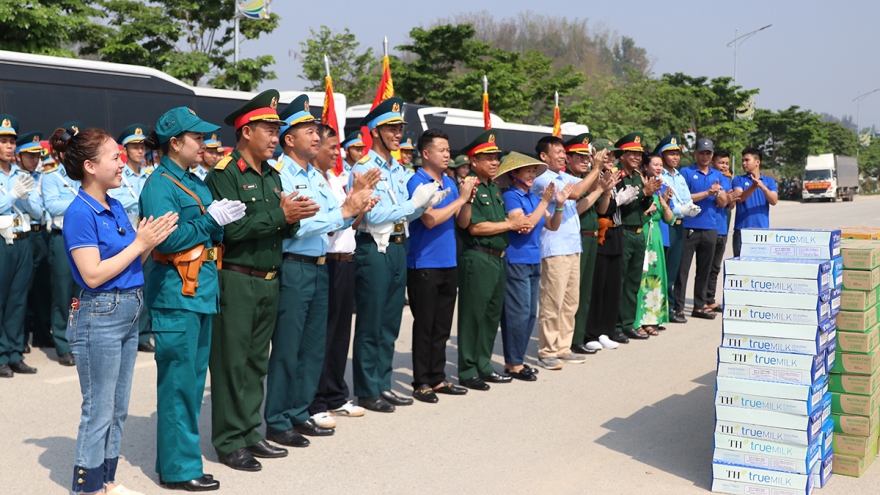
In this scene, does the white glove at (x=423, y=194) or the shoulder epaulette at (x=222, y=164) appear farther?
the white glove at (x=423, y=194)

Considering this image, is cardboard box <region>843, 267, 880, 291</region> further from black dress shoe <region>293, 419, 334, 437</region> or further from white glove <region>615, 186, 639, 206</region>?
white glove <region>615, 186, 639, 206</region>

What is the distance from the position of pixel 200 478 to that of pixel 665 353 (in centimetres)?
539

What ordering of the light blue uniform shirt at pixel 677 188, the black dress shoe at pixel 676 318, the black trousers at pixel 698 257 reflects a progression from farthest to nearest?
the black trousers at pixel 698 257, the black dress shoe at pixel 676 318, the light blue uniform shirt at pixel 677 188

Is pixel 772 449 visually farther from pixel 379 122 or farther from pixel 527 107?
pixel 527 107

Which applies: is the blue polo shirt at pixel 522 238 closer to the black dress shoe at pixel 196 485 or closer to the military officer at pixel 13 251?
the black dress shoe at pixel 196 485

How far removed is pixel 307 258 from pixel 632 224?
4.91 metres

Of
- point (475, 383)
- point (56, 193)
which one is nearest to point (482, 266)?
point (475, 383)

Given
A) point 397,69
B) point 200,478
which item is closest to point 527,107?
point 397,69

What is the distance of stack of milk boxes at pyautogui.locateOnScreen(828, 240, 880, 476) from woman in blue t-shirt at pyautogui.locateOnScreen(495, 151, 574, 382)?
2.78 m

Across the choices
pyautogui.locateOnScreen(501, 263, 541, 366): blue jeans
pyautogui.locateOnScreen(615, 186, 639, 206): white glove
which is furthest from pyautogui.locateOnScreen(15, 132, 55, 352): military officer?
pyautogui.locateOnScreen(615, 186, 639, 206): white glove

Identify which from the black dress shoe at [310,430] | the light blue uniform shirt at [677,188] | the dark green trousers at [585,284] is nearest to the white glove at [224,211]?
the black dress shoe at [310,430]

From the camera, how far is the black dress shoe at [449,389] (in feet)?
23.5

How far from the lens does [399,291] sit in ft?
22.1

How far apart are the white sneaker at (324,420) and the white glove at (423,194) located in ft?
5.47
